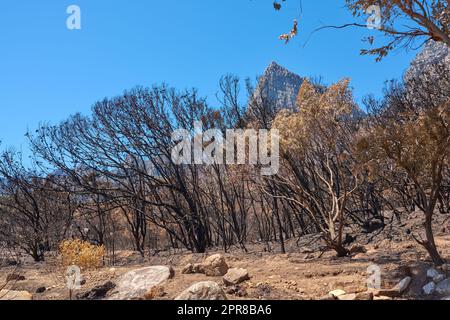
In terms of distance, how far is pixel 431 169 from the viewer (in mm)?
8055

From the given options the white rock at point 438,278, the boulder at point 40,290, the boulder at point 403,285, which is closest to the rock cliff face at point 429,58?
the white rock at point 438,278

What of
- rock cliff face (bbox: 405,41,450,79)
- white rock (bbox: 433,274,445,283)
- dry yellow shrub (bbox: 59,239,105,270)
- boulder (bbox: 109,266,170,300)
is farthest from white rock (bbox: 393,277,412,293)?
rock cliff face (bbox: 405,41,450,79)

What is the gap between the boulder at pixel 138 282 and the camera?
7.26m

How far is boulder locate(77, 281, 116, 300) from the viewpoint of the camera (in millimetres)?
→ 7789

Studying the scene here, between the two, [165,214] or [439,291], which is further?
[165,214]

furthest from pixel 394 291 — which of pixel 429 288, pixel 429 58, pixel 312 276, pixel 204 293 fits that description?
pixel 429 58

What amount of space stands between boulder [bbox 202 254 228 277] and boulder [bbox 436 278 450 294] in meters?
4.21

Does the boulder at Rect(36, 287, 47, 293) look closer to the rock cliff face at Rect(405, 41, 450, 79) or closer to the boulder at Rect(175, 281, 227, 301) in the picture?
the boulder at Rect(175, 281, 227, 301)

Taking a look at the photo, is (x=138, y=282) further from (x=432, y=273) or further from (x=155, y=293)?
(x=432, y=273)

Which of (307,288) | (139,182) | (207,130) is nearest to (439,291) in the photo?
(307,288)

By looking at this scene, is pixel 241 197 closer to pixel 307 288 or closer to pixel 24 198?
pixel 24 198

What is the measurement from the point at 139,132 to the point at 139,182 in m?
3.10

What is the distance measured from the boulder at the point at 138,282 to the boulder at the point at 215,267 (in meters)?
0.92

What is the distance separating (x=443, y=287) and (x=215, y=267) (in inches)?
174
